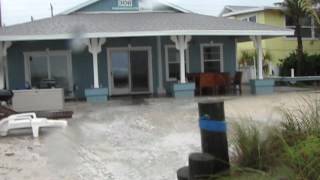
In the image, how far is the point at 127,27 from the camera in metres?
21.0

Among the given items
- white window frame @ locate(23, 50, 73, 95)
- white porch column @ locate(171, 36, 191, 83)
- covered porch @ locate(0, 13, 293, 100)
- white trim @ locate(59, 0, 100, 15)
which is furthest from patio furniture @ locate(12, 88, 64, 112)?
white trim @ locate(59, 0, 100, 15)

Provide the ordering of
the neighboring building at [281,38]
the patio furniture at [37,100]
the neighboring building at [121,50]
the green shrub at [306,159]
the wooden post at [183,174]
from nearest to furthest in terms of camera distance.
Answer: the green shrub at [306,159], the wooden post at [183,174], the patio furniture at [37,100], the neighboring building at [121,50], the neighboring building at [281,38]

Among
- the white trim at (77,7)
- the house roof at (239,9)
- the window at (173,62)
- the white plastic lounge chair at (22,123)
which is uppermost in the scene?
the house roof at (239,9)

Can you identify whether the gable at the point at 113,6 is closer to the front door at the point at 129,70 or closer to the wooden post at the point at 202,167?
the front door at the point at 129,70

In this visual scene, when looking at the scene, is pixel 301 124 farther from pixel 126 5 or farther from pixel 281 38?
pixel 281 38

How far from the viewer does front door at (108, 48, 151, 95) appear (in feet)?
76.8

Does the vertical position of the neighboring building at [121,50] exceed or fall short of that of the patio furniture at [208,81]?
it exceeds it

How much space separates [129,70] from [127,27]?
10.2ft

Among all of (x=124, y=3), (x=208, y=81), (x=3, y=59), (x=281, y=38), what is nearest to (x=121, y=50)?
(x=124, y=3)

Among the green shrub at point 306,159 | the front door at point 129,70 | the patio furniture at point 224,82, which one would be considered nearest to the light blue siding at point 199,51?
the front door at point 129,70

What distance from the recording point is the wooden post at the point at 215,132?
4.88m

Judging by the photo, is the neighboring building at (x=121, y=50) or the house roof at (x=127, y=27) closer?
the house roof at (x=127, y=27)

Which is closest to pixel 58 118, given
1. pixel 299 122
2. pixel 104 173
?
pixel 104 173

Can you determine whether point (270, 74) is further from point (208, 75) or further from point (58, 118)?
point (58, 118)
